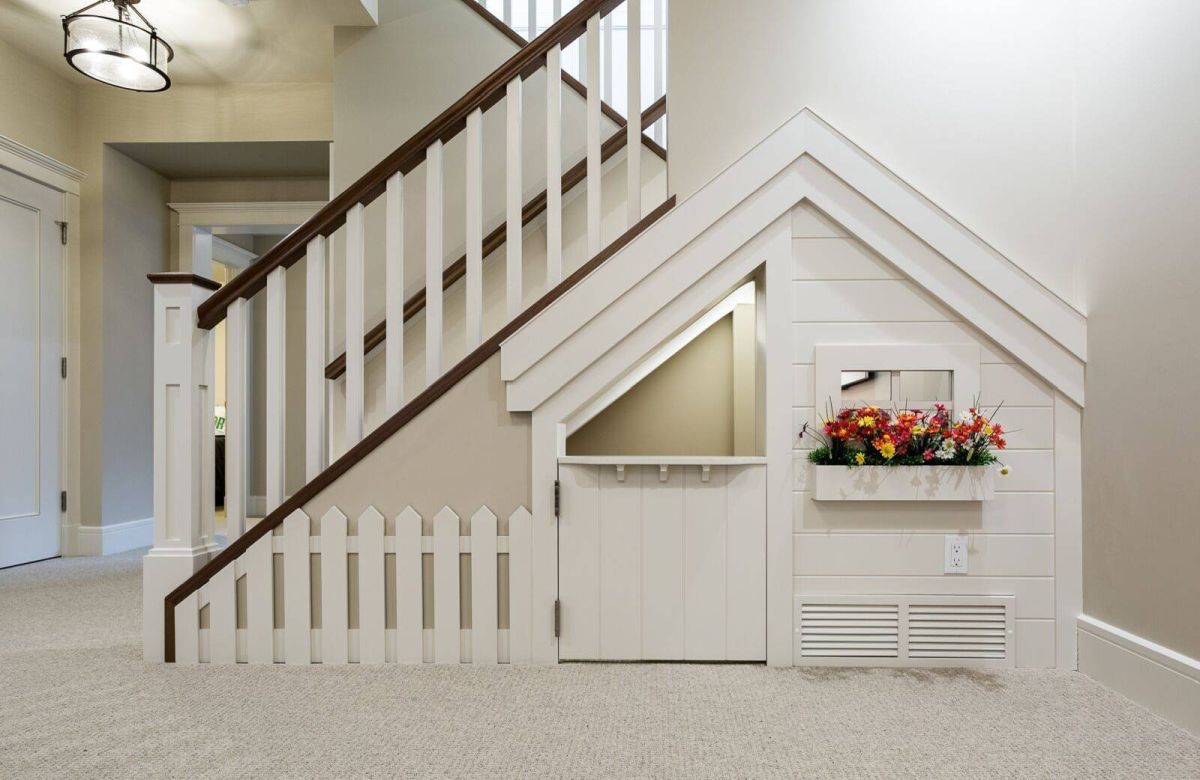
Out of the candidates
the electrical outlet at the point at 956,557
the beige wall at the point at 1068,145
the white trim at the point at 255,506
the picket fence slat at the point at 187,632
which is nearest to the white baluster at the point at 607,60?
the beige wall at the point at 1068,145

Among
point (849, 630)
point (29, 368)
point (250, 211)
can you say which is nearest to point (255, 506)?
point (29, 368)

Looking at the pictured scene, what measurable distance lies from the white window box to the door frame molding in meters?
4.22

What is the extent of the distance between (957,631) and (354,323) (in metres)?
2.07

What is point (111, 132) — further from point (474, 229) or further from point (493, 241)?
point (474, 229)

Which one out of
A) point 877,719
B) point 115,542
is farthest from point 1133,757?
point 115,542

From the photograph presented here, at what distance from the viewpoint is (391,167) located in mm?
2207

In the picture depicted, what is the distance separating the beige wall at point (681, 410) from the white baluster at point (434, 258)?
0.91 m

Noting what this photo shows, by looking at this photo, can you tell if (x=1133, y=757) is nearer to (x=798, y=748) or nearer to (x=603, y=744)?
(x=798, y=748)

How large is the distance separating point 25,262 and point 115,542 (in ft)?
5.44

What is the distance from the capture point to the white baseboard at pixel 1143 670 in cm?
164

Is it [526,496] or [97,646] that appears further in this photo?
[97,646]

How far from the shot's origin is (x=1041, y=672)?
2018mm

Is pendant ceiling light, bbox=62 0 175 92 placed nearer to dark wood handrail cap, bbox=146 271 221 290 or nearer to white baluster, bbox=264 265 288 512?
dark wood handrail cap, bbox=146 271 221 290

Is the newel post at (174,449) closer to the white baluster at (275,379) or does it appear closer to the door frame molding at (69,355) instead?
the white baluster at (275,379)
